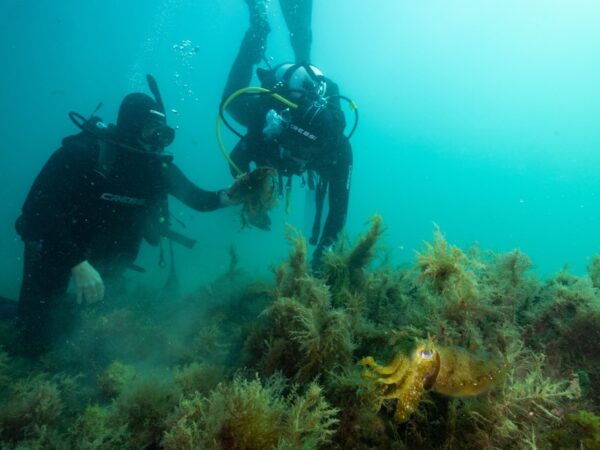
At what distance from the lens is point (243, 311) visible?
15.2 feet

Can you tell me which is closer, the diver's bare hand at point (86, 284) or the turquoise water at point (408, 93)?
the diver's bare hand at point (86, 284)

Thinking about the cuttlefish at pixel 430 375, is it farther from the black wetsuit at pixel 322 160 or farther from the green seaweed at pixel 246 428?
the black wetsuit at pixel 322 160

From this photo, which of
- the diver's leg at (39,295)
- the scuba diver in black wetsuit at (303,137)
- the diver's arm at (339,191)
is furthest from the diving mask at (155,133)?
the diver's arm at (339,191)

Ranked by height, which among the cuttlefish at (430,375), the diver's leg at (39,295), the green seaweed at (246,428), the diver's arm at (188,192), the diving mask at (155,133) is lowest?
the diver's leg at (39,295)

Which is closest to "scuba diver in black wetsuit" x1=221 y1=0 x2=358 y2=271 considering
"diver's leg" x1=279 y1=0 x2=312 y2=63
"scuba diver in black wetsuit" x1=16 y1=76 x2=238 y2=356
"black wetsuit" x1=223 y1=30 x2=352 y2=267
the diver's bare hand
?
"black wetsuit" x1=223 y1=30 x2=352 y2=267

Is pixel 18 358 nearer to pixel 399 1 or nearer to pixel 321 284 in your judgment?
pixel 321 284

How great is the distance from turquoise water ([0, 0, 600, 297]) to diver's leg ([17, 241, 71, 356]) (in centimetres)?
4056

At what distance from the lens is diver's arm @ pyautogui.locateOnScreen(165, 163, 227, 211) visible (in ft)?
17.0

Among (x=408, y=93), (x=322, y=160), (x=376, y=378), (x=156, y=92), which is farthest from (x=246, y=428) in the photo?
(x=408, y=93)

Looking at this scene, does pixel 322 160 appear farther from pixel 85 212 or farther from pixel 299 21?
pixel 299 21

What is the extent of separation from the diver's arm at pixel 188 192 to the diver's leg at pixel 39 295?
1922 millimetres

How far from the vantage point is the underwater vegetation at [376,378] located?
1.57 m

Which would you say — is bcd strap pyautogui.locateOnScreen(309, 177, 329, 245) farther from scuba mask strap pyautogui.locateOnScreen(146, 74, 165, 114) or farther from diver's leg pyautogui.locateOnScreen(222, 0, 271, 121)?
scuba mask strap pyautogui.locateOnScreen(146, 74, 165, 114)

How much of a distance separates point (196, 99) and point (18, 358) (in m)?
114
